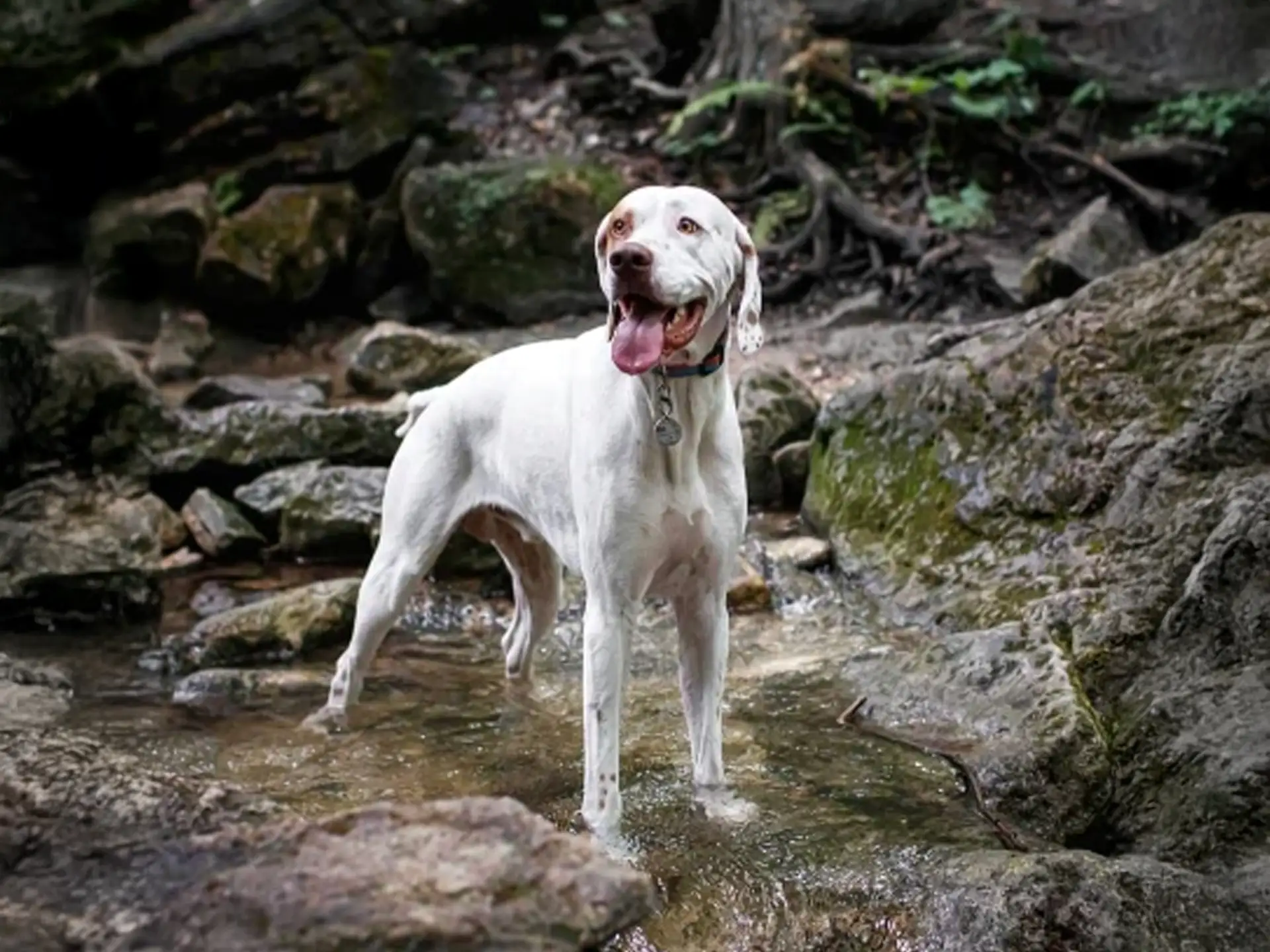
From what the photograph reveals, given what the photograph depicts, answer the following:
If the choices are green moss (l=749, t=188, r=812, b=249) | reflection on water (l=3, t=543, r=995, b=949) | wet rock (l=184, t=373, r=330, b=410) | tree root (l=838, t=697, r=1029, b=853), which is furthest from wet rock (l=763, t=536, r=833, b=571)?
green moss (l=749, t=188, r=812, b=249)

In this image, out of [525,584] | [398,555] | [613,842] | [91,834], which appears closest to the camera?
[91,834]

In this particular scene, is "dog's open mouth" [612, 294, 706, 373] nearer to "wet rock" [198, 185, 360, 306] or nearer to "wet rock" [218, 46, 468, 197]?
"wet rock" [198, 185, 360, 306]

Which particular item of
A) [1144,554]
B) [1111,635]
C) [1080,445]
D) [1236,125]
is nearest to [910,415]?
[1080,445]

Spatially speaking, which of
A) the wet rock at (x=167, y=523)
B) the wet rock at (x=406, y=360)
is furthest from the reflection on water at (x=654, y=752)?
the wet rock at (x=406, y=360)

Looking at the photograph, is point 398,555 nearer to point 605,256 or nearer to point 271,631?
point 271,631

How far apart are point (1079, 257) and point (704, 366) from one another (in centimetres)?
789

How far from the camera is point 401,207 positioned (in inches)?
546

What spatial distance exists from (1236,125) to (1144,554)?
8.88 m

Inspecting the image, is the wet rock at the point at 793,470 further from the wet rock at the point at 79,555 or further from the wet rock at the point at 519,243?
the wet rock at the point at 519,243

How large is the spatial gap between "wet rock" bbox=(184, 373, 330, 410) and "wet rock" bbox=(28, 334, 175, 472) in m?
1.46

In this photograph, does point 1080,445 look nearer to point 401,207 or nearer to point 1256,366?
point 1256,366

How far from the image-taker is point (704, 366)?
4.10 metres

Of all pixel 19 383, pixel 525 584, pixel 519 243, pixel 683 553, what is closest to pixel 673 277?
pixel 683 553

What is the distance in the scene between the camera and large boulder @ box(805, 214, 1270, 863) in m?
4.45
